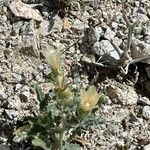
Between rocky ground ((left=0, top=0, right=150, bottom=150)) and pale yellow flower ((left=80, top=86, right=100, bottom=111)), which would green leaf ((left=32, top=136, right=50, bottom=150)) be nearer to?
rocky ground ((left=0, top=0, right=150, bottom=150))

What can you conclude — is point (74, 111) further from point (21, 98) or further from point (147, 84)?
point (147, 84)

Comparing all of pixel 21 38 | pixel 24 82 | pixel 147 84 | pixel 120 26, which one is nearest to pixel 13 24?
Answer: pixel 21 38

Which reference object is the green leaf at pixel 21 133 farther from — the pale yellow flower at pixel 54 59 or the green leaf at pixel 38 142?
the pale yellow flower at pixel 54 59

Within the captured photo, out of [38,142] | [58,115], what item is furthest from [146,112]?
[38,142]

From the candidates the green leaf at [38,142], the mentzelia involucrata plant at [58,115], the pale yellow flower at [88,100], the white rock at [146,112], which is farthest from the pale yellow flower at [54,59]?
the white rock at [146,112]

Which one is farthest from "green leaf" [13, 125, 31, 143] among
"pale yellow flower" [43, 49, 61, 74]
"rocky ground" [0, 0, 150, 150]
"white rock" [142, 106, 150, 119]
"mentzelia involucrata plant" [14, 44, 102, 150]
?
"white rock" [142, 106, 150, 119]

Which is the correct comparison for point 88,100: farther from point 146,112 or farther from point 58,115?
point 146,112
